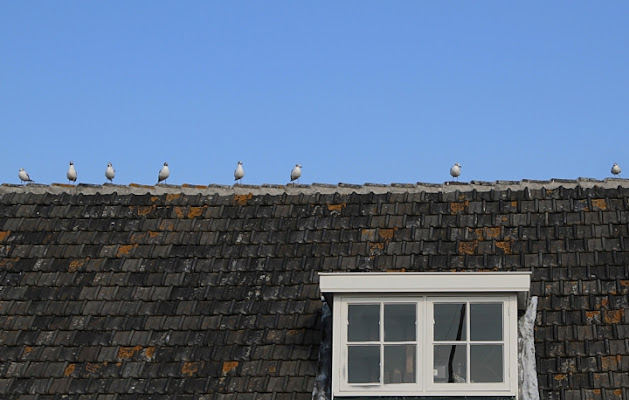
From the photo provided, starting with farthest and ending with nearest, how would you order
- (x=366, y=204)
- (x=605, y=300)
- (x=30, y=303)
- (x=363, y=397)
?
1. (x=366, y=204)
2. (x=30, y=303)
3. (x=605, y=300)
4. (x=363, y=397)

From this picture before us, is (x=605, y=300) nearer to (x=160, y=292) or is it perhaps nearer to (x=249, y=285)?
(x=249, y=285)

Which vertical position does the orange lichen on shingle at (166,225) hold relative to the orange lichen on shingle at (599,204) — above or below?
below

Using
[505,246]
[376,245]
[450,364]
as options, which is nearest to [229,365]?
[450,364]

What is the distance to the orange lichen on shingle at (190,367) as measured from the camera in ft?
41.8

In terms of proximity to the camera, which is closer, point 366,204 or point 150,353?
point 150,353

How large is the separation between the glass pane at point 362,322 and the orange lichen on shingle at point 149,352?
2.20 m

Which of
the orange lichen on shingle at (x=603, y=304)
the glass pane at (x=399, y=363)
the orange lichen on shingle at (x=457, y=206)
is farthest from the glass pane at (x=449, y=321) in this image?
the orange lichen on shingle at (x=457, y=206)

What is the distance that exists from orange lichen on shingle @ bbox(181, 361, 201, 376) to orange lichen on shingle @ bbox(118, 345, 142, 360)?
60cm

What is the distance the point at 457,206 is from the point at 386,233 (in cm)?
97

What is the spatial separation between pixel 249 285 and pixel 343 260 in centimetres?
112

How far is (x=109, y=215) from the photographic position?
50.0ft

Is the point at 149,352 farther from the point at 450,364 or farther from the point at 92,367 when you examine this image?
the point at 450,364

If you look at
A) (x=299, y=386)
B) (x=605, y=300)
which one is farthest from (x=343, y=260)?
(x=605, y=300)

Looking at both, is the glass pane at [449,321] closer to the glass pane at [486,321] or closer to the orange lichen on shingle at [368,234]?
the glass pane at [486,321]
